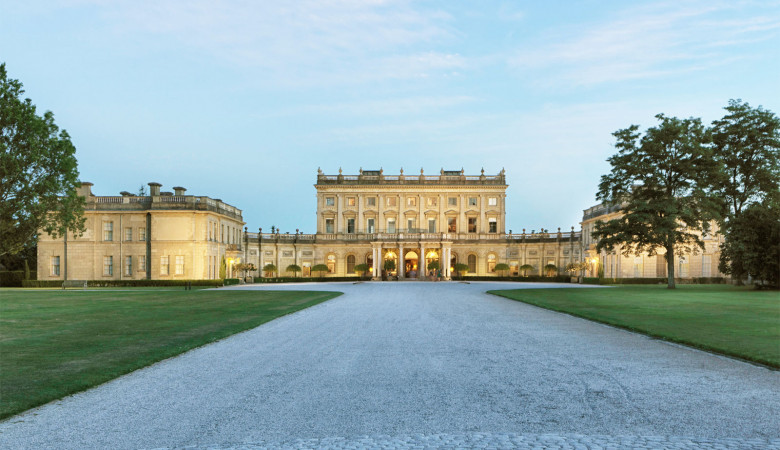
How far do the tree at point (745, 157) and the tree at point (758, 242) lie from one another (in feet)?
4.82

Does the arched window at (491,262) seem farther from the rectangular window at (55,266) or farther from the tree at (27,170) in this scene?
the tree at (27,170)

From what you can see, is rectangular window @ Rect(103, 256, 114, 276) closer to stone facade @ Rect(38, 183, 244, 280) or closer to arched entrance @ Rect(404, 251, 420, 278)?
stone facade @ Rect(38, 183, 244, 280)

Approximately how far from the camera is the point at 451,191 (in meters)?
81.6

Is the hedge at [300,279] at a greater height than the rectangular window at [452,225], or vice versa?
the rectangular window at [452,225]

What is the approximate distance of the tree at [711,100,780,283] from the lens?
42.2 m

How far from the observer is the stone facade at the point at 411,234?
240 ft

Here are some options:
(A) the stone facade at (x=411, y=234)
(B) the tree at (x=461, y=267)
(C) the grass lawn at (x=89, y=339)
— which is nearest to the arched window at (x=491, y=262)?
(A) the stone facade at (x=411, y=234)

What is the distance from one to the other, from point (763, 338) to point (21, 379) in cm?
1511

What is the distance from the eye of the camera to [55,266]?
55031 millimetres

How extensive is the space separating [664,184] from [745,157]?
8.82 m

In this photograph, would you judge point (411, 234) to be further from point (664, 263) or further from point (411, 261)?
point (664, 263)

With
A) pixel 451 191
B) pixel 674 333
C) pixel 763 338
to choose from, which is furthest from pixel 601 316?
pixel 451 191

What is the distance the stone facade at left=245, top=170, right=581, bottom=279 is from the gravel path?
6012 cm

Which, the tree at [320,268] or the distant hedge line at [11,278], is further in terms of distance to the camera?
the tree at [320,268]
